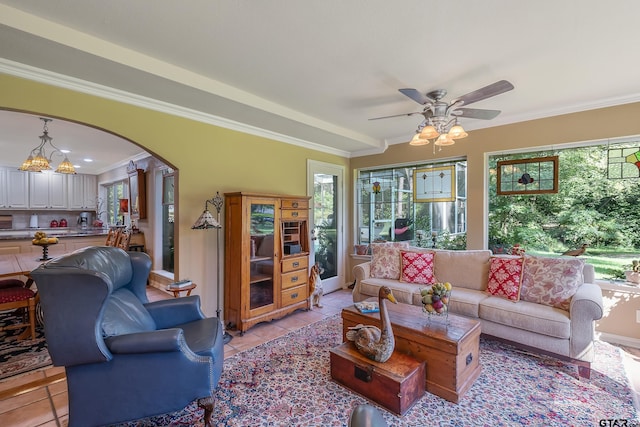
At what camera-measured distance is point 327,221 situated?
5.08m

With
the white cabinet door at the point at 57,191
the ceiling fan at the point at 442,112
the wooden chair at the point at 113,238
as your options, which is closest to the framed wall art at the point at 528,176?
the ceiling fan at the point at 442,112

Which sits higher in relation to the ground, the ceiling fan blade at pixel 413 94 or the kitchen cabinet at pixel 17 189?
the ceiling fan blade at pixel 413 94

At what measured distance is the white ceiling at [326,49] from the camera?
1779 mm

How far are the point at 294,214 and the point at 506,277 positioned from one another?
2.51 meters

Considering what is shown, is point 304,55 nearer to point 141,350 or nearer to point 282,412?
point 141,350

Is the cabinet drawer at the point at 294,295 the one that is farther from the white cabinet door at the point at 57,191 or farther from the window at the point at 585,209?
the white cabinet door at the point at 57,191

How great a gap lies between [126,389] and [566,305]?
136 inches

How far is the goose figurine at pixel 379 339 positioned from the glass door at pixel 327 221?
255 centimetres

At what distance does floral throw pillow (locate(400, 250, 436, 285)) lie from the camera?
3566mm

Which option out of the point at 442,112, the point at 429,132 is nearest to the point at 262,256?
the point at 429,132

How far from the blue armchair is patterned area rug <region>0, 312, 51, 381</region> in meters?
1.48

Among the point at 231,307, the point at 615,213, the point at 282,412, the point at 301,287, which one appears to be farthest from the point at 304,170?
the point at 615,213

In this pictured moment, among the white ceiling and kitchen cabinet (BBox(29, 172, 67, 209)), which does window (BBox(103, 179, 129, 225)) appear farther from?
the white ceiling

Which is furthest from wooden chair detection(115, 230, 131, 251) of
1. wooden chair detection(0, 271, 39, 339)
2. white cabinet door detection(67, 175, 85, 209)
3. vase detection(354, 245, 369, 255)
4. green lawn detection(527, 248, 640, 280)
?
green lawn detection(527, 248, 640, 280)
